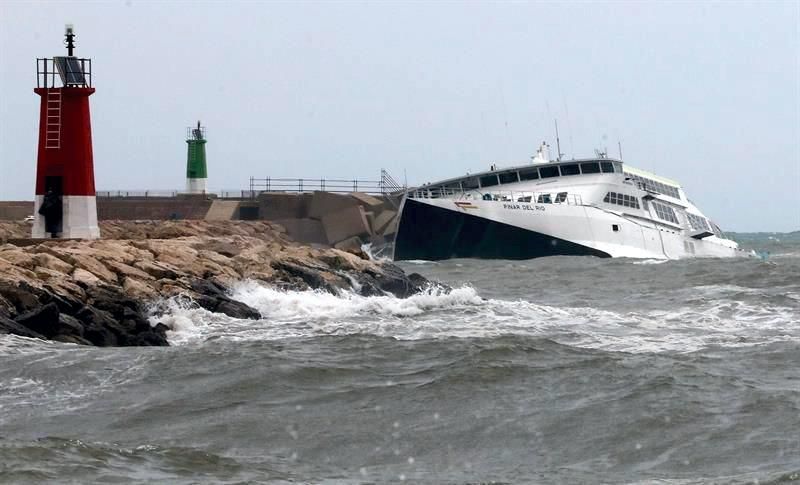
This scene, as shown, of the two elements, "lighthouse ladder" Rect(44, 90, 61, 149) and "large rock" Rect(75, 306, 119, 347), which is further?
"lighthouse ladder" Rect(44, 90, 61, 149)

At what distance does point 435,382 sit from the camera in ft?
43.5

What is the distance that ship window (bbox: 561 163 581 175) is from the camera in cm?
4444

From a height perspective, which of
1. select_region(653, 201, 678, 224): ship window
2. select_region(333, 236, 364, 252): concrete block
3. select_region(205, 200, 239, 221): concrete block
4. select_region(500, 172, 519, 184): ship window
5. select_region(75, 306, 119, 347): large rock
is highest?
select_region(500, 172, 519, 184): ship window

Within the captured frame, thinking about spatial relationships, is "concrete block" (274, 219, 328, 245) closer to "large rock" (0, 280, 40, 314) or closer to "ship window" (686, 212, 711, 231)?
"ship window" (686, 212, 711, 231)

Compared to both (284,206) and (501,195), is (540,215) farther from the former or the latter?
(284,206)

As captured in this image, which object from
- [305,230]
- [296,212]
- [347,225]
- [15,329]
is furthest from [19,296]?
[296,212]

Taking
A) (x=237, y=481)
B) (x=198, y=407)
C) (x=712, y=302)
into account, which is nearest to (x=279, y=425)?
(x=198, y=407)

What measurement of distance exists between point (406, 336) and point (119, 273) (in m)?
5.28

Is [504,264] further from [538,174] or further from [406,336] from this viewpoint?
[406,336]

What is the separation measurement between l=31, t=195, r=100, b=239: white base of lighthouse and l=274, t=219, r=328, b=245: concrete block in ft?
59.4

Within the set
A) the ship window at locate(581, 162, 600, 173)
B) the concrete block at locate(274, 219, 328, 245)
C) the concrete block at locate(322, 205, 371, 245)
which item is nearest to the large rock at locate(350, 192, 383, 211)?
the concrete block at locate(322, 205, 371, 245)

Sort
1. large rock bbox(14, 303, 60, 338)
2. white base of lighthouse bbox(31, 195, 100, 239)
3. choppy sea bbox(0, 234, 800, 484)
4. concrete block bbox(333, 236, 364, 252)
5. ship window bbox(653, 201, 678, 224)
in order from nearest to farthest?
choppy sea bbox(0, 234, 800, 484)
large rock bbox(14, 303, 60, 338)
white base of lighthouse bbox(31, 195, 100, 239)
concrete block bbox(333, 236, 364, 252)
ship window bbox(653, 201, 678, 224)

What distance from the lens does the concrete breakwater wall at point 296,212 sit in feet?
142

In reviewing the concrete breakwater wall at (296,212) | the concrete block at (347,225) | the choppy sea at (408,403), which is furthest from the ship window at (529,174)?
the choppy sea at (408,403)
